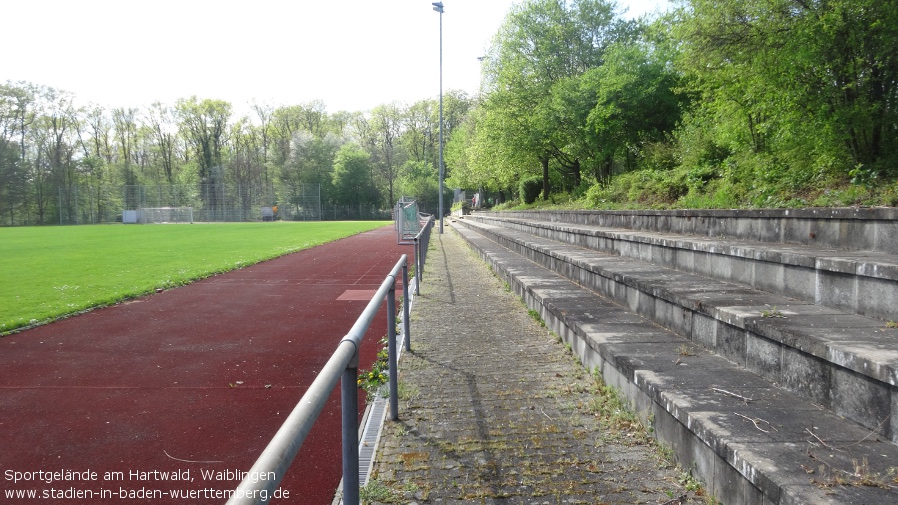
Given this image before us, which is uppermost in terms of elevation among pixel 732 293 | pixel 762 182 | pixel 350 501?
pixel 762 182

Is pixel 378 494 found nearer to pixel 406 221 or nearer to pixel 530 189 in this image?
pixel 406 221

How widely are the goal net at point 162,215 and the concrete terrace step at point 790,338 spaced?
65.3 meters

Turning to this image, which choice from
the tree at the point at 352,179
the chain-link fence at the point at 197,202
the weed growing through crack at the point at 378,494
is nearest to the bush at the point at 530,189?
the weed growing through crack at the point at 378,494

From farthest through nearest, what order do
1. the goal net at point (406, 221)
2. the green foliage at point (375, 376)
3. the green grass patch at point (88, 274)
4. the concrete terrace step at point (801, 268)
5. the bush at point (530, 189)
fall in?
1. the bush at point (530, 189)
2. the goal net at point (406, 221)
3. the green grass patch at point (88, 274)
4. the green foliage at point (375, 376)
5. the concrete terrace step at point (801, 268)

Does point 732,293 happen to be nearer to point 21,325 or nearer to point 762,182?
point 762,182

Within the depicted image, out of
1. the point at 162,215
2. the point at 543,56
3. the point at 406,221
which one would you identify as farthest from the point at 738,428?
the point at 162,215

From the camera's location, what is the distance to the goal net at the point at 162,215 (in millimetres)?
61406

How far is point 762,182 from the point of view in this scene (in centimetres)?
760

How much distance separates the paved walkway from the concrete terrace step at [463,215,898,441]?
78cm

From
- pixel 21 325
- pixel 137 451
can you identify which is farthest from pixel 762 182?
pixel 21 325

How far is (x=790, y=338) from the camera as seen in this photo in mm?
2672

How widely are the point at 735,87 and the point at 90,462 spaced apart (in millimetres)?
9774

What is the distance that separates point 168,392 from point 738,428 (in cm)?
408

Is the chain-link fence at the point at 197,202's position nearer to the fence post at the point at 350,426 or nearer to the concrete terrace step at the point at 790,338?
the concrete terrace step at the point at 790,338
